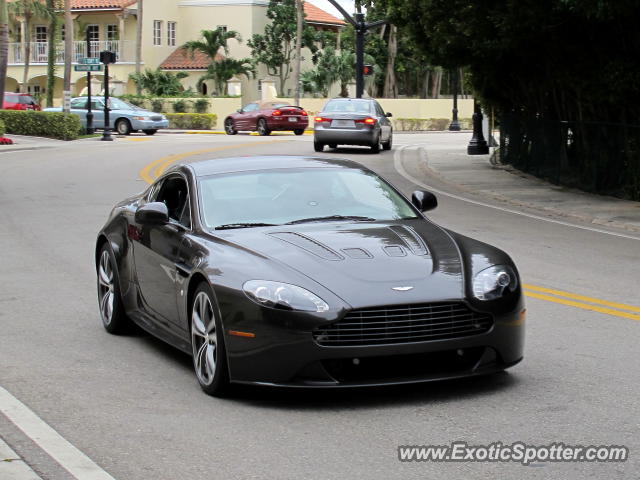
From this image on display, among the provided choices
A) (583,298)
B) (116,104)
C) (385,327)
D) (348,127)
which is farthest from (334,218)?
(116,104)

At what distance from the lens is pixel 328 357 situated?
666 centimetres

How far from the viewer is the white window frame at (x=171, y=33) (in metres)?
75.9

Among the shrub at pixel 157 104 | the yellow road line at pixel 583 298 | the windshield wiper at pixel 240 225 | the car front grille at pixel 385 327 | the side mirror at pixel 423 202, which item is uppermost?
the shrub at pixel 157 104

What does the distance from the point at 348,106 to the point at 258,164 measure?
26.5m

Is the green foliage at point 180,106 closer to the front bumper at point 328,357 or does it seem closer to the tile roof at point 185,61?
the tile roof at point 185,61

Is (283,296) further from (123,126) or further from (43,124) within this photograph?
(123,126)

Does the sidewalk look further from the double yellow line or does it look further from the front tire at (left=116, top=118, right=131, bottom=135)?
the front tire at (left=116, top=118, right=131, bottom=135)

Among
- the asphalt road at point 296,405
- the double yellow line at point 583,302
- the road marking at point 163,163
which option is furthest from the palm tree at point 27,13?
the double yellow line at point 583,302

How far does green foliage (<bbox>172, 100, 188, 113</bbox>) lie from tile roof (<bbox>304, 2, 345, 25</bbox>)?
722 inches

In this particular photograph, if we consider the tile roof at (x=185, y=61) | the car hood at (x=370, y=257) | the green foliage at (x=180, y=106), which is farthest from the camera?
the tile roof at (x=185, y=61)

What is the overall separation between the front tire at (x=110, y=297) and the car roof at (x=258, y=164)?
40.8 inches

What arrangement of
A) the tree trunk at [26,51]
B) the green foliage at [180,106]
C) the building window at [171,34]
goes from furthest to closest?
1. the building window at [171,34]
2. the tree trunk at [26,51]
3. the green foliage at [180,106]

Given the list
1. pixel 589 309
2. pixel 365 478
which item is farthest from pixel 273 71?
pixel 365 478

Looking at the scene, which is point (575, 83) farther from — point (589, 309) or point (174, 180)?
point (174, 180)
